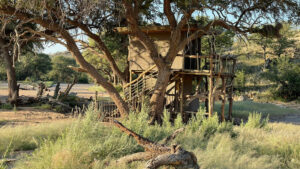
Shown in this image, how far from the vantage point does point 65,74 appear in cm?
7156

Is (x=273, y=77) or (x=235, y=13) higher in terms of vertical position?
(x=235, y=13)

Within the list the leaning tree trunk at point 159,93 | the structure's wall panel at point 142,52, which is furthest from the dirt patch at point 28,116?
the leaning tree trunk at point 159,93

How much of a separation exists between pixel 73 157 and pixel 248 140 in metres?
5.58

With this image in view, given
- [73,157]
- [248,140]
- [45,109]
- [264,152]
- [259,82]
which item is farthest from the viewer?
[259,82]

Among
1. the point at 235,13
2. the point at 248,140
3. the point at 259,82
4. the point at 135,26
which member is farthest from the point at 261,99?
the point at 248,140

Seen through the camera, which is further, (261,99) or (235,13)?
(261,99)

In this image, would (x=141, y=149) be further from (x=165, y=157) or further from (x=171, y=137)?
(x=165, y=157)

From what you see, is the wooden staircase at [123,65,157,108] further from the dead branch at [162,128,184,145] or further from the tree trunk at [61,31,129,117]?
the dead branch at [162,128,184,145]

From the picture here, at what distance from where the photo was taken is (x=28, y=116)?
16.6 metres

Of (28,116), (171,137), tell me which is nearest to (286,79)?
(28,116)

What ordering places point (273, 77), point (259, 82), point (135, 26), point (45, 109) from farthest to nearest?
point (259, 82) < point (273, 77) < point (45, 109) < point (135, 26)

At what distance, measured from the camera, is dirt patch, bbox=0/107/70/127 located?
1498 cm

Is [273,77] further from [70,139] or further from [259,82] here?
[70,139]

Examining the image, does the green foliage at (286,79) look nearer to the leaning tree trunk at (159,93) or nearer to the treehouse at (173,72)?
the treehouse at (173,72)
